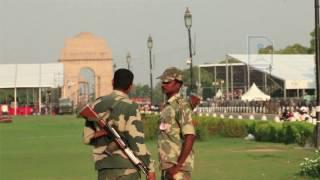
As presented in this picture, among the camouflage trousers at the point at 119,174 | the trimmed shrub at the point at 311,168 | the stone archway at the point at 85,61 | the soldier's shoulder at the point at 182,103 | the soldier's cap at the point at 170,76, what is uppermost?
the stone archway at the point at 85,61

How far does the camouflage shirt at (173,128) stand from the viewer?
261 inches

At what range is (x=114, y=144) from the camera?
19.0ft

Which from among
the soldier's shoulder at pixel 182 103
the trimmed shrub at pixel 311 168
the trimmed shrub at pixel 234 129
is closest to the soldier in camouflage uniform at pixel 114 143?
the soldier's shoulder at pixel 182 103

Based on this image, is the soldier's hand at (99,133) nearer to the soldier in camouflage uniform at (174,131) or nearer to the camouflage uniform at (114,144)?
the camouflage uniform at (114,144)

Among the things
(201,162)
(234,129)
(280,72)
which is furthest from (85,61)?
(201,162)

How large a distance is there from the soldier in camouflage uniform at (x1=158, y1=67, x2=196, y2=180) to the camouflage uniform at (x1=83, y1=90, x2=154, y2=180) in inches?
26.8

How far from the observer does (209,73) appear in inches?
5049

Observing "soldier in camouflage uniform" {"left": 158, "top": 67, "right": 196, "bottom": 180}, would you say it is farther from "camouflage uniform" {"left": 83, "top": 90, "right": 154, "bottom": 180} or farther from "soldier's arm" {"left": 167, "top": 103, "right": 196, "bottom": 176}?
"camouflage uniform" {"left": 83, "top": 90, "right": 154, "bottom": 180}

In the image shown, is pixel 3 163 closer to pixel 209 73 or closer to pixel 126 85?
pixel 126 85

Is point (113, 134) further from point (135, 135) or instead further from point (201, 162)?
point (201, 162)

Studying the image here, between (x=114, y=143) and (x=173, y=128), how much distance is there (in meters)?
1.02

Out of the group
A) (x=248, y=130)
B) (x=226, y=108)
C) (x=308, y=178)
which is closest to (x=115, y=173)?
(x=308, y=178)

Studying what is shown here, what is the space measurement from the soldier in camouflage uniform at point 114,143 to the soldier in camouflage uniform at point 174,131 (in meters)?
0.67

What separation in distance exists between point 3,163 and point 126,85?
11767mm
